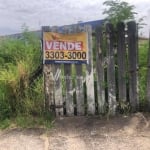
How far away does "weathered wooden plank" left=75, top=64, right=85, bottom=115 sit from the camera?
651cm

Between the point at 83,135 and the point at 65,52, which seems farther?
the point at 65,52

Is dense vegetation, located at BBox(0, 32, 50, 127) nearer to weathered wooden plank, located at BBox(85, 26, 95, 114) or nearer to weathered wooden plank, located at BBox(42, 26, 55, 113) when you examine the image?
weathered wooden plank, located at BBox(42, 26, 55, 113)

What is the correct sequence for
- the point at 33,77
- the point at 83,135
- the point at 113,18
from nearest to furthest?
1. the point at 83,135
2. the point at 113,18
3. the point at 33,77

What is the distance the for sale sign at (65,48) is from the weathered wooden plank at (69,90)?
0.14 meters

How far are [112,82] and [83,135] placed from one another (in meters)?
1.11

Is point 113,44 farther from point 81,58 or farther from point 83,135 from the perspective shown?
point 83,135

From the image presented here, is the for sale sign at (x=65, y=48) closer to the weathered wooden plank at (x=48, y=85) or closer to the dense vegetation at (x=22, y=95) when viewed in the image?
the weathered wooden plank at (x=48, y=85)

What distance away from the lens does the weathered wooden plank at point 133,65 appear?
6.36 meters

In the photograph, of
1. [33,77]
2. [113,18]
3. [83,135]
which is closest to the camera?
[83,135]

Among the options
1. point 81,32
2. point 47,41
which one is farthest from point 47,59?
point 81,32

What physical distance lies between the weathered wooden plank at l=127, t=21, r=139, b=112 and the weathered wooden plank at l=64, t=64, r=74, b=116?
0.99 m

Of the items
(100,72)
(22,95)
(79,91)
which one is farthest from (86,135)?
(22,95)

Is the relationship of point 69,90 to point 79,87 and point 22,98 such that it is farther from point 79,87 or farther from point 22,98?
point 22,98

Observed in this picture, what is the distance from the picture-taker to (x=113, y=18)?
635 centimetres
